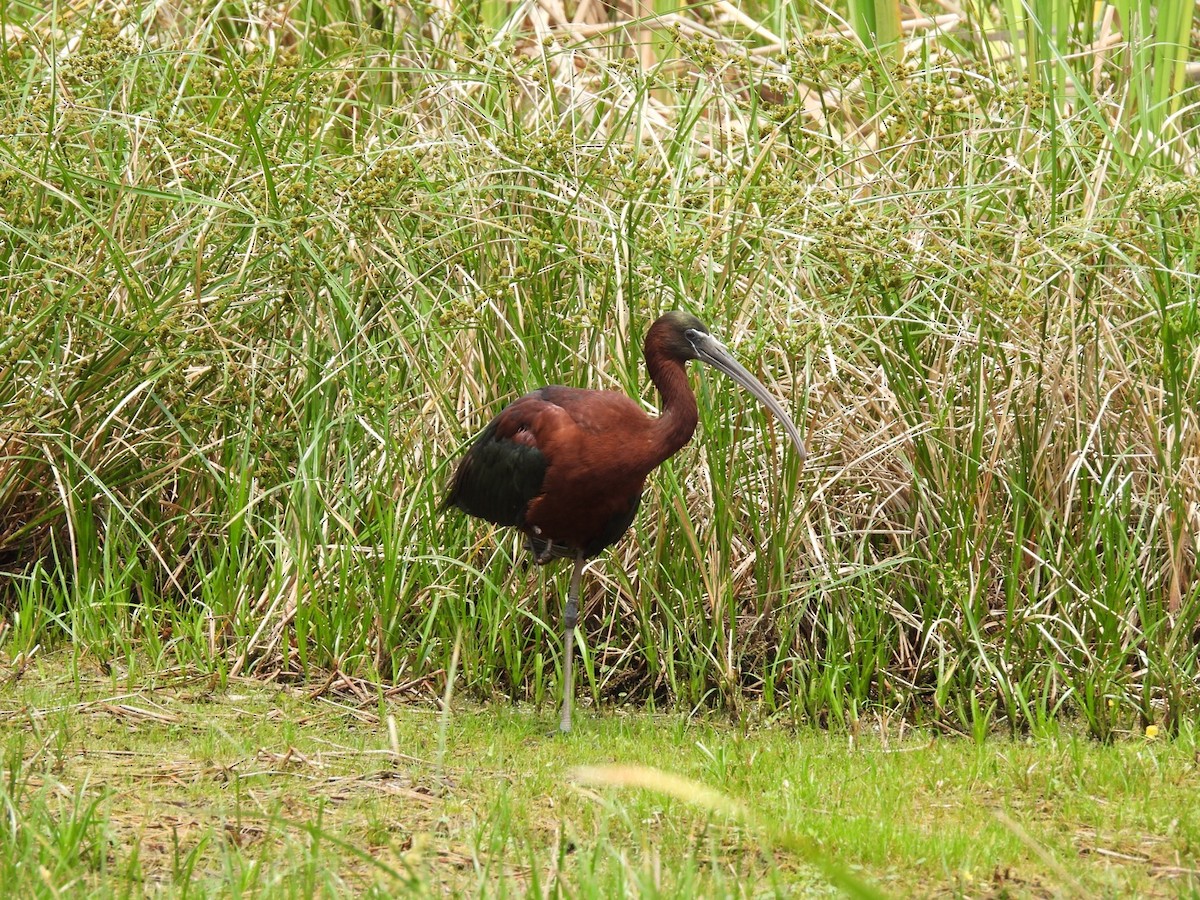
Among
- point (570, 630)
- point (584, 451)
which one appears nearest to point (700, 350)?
point (584, 451)

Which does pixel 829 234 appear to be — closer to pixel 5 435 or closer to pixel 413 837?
pixel 413 837

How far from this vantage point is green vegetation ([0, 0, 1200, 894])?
17.1 ft

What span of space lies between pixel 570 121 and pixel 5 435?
2544mm

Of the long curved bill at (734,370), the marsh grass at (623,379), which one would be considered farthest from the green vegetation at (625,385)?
the long curved bill at (734,370)

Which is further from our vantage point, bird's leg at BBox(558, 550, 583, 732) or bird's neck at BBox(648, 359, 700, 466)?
bird's leg at BBox(558, 550, 583, 732)

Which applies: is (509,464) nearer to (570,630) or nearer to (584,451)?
(584,451)

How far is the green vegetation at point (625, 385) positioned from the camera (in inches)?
206

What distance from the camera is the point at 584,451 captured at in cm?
497

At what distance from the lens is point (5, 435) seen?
5711 mm

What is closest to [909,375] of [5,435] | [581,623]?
[581,623]

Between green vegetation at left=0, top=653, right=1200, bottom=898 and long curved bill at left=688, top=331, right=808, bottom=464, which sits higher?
long curved bill at left=688, top=331, right=808, bottom=464

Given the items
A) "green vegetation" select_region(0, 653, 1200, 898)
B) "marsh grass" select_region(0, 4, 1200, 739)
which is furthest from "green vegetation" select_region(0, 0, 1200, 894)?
"green vegetation" select_region(0, 653, 1200, 898)

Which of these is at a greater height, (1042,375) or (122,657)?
(1042,375)

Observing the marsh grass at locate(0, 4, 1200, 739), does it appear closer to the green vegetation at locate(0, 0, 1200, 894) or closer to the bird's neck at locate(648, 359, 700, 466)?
the green vegetation at locate(0, 0, 1200, 894)
